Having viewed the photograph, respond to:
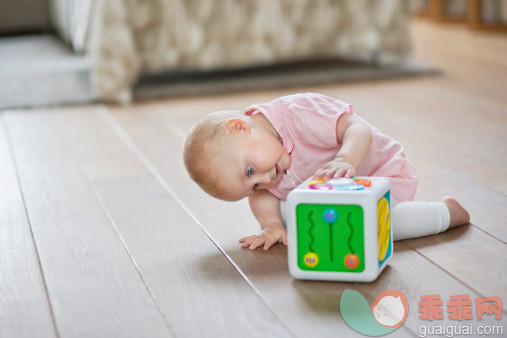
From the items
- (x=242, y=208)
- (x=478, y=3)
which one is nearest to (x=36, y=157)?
(x=242, y=208)

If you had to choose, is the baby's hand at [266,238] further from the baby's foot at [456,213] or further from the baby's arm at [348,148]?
the baby's foot at [456,213]

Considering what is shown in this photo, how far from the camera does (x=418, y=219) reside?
120cm

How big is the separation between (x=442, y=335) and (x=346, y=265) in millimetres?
195

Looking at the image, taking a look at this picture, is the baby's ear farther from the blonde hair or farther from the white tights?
the white tights

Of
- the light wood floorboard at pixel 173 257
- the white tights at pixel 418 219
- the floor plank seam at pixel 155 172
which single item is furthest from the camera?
the white tights at pixel 418 219

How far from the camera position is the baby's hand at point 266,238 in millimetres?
1201

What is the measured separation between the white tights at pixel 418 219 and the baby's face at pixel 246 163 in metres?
0.23

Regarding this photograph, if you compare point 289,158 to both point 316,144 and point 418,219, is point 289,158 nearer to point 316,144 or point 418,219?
point 316,144

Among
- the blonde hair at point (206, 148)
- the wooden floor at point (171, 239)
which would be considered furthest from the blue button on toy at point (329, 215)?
the blonde hair at point (206, 148)

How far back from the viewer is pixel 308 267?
41.0 inches

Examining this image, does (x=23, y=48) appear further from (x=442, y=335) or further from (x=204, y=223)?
(x=442, y=335)

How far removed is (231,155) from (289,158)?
0.46 feet

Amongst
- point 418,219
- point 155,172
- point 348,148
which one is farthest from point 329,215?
point 155,172

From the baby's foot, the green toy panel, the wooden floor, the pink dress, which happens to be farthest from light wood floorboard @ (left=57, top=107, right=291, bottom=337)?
the baby's foot
